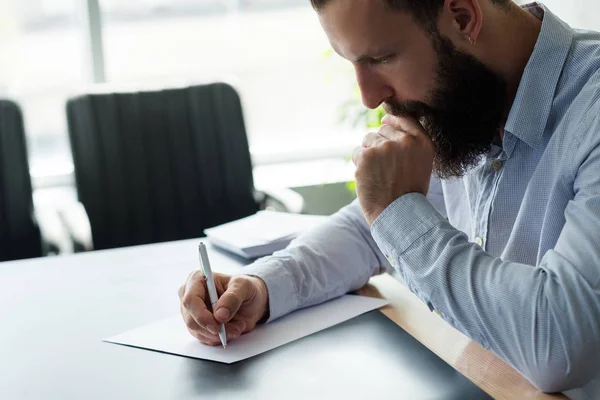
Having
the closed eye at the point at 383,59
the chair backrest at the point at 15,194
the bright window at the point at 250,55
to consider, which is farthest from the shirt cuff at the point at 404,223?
the bright window at the point at 250,55

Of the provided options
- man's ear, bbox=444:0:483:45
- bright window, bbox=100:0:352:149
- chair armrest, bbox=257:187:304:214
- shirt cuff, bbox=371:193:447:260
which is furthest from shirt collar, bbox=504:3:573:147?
bright window, bbox=100:0:352:149

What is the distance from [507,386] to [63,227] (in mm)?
1618

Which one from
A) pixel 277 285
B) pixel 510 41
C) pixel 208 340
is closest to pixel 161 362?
pixel 208 340

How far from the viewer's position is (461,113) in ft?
4.37

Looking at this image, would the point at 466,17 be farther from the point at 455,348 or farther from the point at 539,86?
the point at 455,348

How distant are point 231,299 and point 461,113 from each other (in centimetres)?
50

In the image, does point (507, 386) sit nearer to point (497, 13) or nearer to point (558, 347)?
point (558, 347)

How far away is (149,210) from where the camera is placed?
8.20ft

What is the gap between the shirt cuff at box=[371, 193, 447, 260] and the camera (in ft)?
3.74

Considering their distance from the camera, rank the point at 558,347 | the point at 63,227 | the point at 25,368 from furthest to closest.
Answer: the point at 63,227
the point at 25,368
the point at 558,347

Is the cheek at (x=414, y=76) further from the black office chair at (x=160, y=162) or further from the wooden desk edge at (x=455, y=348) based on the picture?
the black office chair at (x=160, y=162)

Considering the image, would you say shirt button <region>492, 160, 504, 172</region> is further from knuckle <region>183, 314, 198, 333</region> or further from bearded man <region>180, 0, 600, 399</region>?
knuckle <region>183, 314, 198, 333</region>

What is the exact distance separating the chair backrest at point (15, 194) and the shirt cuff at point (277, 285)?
4.17 feet

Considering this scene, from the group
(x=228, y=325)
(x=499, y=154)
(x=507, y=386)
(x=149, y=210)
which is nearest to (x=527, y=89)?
(x=499, y=154)
